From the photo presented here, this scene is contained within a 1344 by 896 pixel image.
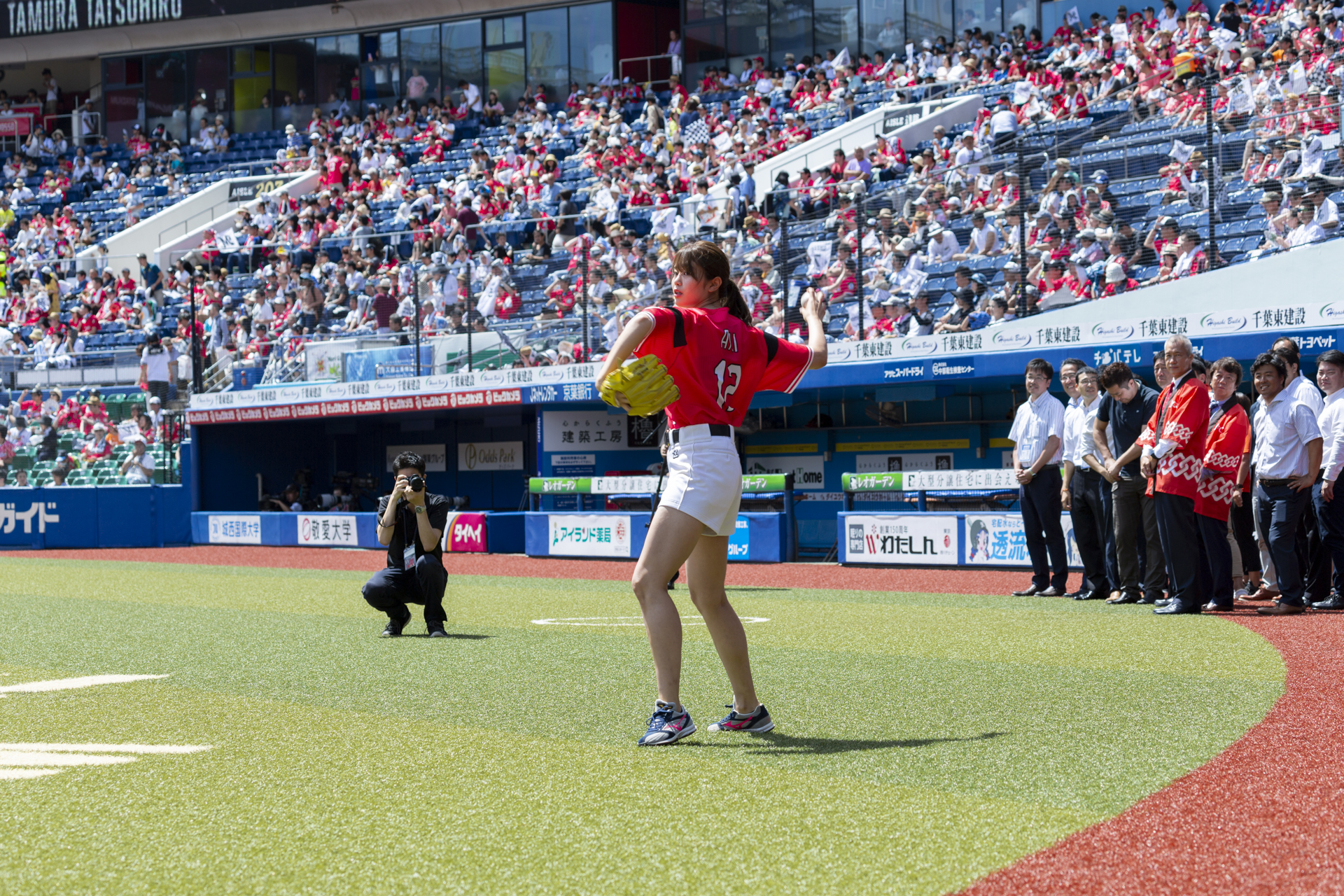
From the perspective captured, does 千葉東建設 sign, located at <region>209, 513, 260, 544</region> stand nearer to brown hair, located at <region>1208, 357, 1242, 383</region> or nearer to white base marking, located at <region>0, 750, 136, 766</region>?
brown hair, located at <region>1208, 357, 1242, 383</region>

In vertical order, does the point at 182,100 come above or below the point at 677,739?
above

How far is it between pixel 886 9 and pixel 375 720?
29458 millimetres

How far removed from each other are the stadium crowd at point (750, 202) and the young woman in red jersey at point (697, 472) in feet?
16.2

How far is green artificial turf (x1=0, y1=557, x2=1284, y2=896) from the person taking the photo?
11.3 feet

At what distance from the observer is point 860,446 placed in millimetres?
21281

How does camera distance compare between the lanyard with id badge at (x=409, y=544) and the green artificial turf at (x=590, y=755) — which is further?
the lanyard with id badge at (x=409, y=544)

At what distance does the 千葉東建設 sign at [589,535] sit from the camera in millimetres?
19359

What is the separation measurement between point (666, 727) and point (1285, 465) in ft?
21.8

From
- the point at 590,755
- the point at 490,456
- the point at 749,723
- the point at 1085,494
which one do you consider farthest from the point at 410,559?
the point at 490,456

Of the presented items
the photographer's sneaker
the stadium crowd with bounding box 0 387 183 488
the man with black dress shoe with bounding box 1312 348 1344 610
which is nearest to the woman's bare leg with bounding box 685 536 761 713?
the photographer's sneaker

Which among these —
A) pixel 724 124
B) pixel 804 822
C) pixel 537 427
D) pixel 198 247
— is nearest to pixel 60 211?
pixel 198 247

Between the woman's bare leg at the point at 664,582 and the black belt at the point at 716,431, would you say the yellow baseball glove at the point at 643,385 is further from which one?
the woman's bare leg at the point at 664,582

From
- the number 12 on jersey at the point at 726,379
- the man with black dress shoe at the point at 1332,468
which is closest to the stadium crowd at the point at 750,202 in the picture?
the man with black dress shoe at the point at 1332,468

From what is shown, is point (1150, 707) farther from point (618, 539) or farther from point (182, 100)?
point (182, 100)
